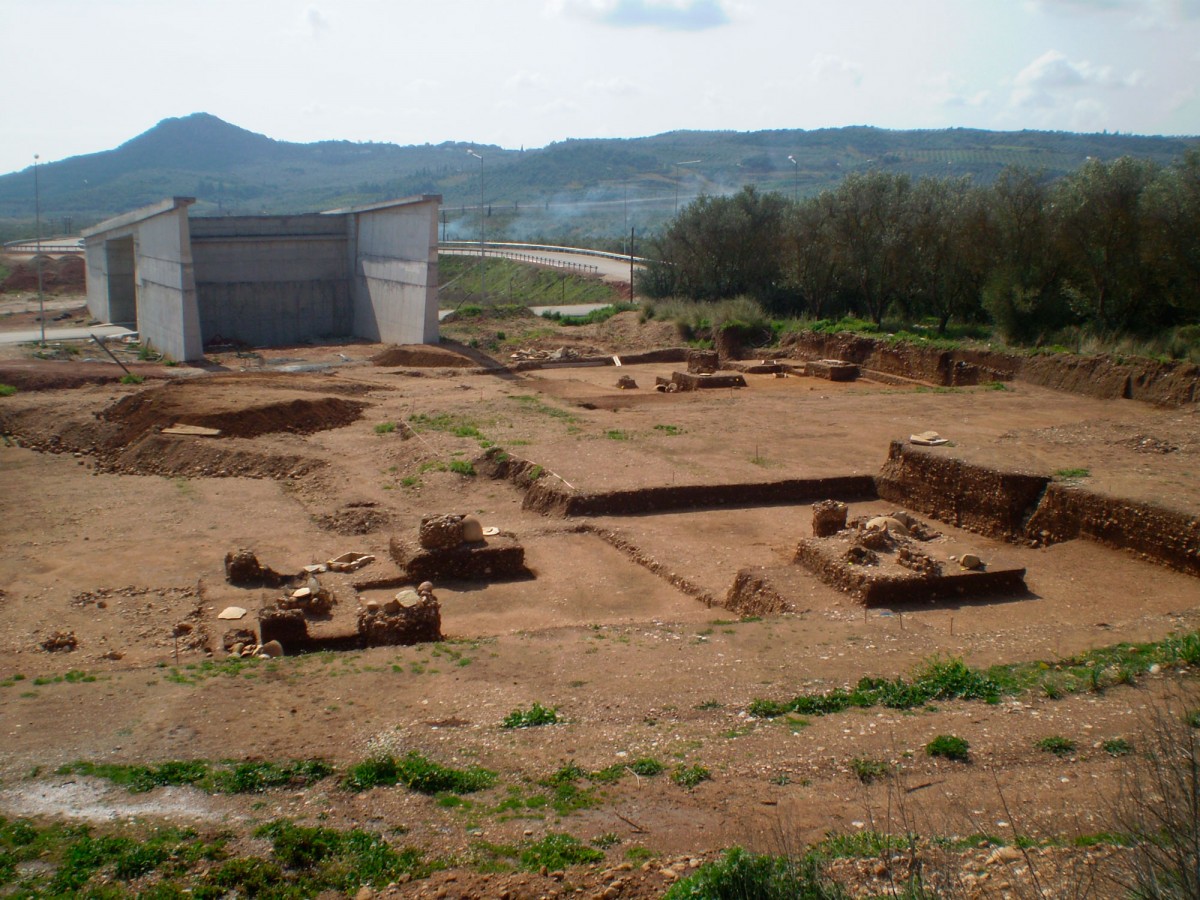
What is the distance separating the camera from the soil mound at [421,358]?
32.8m

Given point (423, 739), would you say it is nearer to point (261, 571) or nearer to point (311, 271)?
point (261, 571)

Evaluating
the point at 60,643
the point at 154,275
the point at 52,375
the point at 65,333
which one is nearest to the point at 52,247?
the point at 65,333

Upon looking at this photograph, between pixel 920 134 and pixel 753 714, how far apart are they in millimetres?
184443

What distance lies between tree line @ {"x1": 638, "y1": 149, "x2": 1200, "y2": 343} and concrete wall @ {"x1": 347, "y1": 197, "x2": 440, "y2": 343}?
12218 mm

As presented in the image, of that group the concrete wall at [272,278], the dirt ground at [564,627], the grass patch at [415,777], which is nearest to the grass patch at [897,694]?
the dirt ground at [564,627]

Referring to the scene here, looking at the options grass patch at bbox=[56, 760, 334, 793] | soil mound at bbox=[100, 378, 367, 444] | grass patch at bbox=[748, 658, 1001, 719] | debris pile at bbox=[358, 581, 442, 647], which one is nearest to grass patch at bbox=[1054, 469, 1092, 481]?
grass patch at bbox=[748, 658, 1001, 719]

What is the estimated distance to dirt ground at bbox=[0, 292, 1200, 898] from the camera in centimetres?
588

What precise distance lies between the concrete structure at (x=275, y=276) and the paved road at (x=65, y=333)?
105 centimetres

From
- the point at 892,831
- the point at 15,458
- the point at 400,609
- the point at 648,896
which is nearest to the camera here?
the point at 648,896

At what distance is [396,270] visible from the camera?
38.6m

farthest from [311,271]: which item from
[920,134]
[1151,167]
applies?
[920,134]

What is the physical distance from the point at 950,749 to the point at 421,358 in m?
28.4

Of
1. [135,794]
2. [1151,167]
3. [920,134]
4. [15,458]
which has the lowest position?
[15,458]

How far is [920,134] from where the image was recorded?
174125 millimetres
